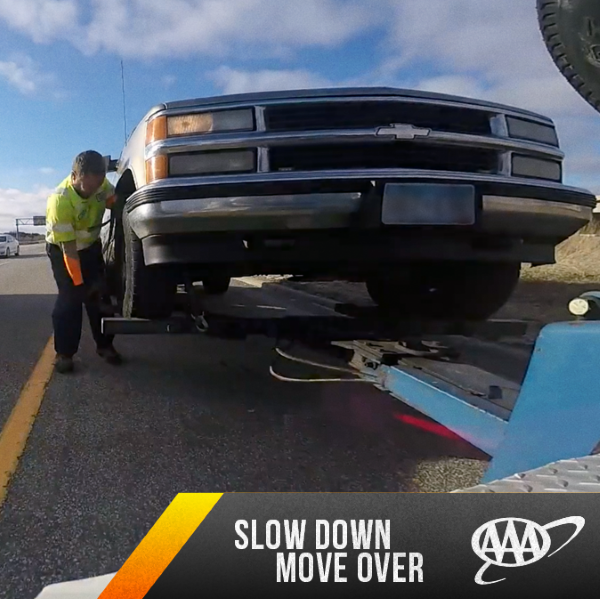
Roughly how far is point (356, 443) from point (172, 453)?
82 centimetres

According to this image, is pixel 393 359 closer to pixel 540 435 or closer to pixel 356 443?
pixel 356 443

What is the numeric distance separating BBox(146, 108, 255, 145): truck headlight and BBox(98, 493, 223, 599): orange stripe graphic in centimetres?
183

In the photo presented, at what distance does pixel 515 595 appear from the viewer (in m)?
1.15

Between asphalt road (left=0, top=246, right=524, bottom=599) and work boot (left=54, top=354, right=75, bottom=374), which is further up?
work boot (left=54, top=354, right=75, bottom=374)

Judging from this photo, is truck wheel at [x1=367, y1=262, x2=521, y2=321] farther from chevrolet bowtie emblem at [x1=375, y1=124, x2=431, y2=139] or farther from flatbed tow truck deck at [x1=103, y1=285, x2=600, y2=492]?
chevrolet bowtie emblem at [x1=375, y1=124, x2=431, y2=139]

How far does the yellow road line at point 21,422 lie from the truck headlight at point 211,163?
140 centimetres

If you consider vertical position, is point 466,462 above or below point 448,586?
below

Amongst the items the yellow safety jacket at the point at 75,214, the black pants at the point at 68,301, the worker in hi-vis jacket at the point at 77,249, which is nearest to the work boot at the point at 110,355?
the worker in hi-vis jacket at the point at 77,249

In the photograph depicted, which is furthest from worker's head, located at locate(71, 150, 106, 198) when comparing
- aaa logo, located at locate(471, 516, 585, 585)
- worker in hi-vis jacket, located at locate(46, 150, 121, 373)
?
aaa logo, located at locate(471, 516, 585, 585)

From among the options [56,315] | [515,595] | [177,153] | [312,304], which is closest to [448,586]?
[515,595]

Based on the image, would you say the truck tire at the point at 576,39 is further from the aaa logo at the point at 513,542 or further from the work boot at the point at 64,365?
the work boot at the point at 64,365

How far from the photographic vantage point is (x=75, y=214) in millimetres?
3846

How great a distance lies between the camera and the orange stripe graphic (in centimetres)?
118

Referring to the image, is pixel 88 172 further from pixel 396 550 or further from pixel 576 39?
pixel 396 550
